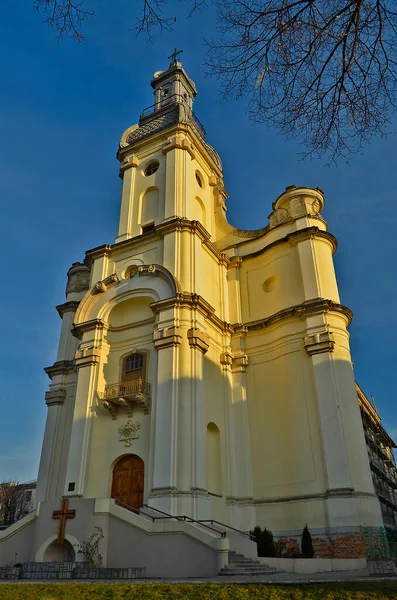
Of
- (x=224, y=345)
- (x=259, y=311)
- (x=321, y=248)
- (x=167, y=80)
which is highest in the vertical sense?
(x=167, y=80)

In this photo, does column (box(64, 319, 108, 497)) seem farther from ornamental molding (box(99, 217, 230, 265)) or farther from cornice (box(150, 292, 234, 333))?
ornamental molding (box(99, 217, 230, 265))

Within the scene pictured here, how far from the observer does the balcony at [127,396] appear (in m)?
22.3

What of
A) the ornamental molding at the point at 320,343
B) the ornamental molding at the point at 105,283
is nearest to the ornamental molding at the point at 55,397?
the ornamental molding at the point at 105,283

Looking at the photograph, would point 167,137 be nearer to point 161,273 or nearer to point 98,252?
point 98,252

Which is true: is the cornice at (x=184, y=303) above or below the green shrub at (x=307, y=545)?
above

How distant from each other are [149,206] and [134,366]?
36.2ft

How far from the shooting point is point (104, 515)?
1666 cm

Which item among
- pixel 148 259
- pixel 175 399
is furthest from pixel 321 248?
pixel 175 399

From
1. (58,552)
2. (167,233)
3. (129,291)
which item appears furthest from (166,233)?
(58,552)

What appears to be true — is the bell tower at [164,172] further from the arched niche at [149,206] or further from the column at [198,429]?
the column at [198,429]

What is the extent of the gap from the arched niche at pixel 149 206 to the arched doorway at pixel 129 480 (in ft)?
46.7

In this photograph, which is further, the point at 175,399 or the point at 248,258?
the point at 248,258

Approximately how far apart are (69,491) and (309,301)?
14429mm

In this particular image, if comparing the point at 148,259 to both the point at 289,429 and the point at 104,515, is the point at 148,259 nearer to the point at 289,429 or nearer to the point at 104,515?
the point at 289,429
